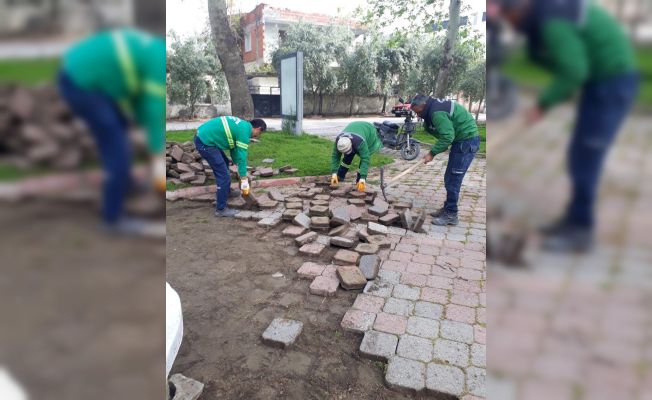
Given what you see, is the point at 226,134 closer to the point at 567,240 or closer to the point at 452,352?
the point at 452,352

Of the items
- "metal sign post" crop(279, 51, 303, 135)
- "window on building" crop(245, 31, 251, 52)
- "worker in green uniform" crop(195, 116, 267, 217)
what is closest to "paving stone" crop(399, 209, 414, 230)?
"worker in green uniform" crop(195, 116, 267, 217)

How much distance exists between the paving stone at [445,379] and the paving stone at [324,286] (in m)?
1.21

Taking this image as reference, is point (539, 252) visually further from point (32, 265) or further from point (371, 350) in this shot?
point (371, 350)

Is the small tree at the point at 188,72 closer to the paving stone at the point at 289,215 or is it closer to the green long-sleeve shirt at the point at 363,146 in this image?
the green long-sleeve shirt at the point at 363,146

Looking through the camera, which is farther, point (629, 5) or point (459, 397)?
point (459, 397)

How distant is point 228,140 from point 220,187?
718 mm

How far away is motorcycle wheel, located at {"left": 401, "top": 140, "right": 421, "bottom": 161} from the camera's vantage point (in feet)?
36.9

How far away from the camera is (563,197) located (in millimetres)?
485

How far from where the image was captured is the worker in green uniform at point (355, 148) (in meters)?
7.20

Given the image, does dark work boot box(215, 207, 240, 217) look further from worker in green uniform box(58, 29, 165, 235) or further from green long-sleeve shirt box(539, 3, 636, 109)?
green long-sleeve shirt box(539, 3, 636, 109)

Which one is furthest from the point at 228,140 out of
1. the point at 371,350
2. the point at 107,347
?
the point at 107,347

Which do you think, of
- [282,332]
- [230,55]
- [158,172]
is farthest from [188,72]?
[158,172]

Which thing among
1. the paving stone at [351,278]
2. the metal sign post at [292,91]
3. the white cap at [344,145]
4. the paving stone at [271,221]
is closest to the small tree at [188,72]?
the metal sign post at [292,91]

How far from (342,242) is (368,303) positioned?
1349 mm
